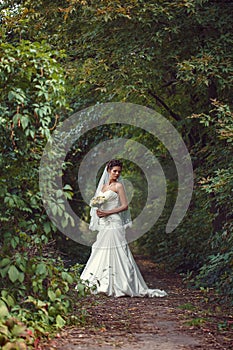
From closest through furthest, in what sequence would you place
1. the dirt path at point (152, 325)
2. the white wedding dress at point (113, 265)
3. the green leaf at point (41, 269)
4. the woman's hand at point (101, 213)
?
the dirt path at point (152, 325), the green leaf at point (41, 269), the white wedding dress at point (113, 265), the woman's hand at point (101, 213)

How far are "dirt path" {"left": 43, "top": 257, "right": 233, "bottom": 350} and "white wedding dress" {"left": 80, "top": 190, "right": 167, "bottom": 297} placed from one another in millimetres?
281

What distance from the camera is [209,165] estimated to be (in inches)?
412

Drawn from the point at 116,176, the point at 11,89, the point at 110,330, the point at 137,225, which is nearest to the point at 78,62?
the point at 116,176

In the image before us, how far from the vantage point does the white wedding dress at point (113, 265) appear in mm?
8906

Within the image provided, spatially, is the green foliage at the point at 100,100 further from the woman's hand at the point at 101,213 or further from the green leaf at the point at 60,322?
the woman's hand at the point at 101,213

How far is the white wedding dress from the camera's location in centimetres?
891

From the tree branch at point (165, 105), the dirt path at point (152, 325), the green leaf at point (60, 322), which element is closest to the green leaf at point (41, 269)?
the green leaf at point (60, 322)

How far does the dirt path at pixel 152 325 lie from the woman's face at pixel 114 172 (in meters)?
2.09

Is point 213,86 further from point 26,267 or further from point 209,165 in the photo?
point 26,267

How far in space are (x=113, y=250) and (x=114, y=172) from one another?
1.31 m

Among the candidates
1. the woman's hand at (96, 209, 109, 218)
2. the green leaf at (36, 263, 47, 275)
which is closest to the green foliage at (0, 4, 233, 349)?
the green leaf at (36, 263, 47, 275)

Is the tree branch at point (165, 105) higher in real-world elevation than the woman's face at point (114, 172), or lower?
higher

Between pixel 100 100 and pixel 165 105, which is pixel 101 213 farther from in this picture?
pixel 100 100

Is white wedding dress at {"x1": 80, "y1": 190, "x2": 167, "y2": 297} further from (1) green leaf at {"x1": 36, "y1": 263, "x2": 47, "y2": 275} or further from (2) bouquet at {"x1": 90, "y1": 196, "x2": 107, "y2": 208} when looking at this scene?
(1) green leaf at {"x1": 36, "y1": 263, "x2": 47, "y2": 275}
